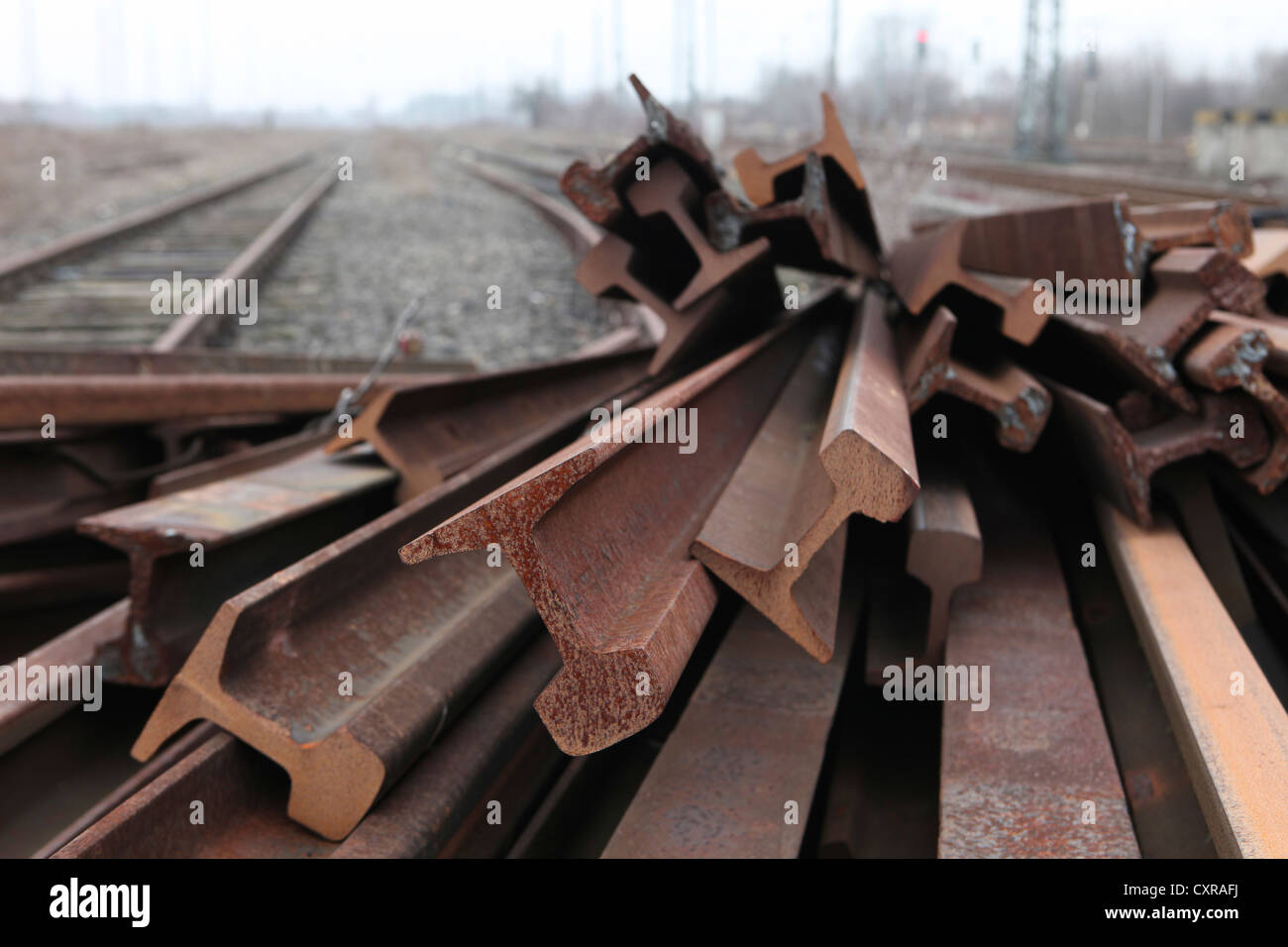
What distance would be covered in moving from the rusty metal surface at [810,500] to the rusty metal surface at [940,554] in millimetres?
345

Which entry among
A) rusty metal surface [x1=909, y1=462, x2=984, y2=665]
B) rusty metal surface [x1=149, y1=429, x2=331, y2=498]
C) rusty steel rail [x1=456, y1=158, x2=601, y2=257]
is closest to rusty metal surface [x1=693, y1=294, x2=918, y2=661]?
rusty metal surface [x1=909, y1=462, x2=984, y2=665]

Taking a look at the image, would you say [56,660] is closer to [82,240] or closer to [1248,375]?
[1248,375]

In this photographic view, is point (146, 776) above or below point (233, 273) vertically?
below

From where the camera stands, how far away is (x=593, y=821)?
246cm

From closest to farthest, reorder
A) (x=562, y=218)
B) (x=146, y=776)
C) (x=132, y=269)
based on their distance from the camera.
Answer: (x=146, y=776), (x=132, y=269), (x=562, y=218)

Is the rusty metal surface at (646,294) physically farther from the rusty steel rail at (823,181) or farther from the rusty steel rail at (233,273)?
the rusty steel rail at (233,273)

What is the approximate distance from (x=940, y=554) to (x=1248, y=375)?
929mm

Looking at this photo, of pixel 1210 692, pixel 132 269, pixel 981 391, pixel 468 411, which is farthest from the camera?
pixel 132 269

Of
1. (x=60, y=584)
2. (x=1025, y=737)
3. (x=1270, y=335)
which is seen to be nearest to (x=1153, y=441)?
(x=1270, y=335)

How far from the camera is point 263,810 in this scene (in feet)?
6.82

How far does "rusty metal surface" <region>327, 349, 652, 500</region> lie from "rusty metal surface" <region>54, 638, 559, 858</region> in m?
1.07

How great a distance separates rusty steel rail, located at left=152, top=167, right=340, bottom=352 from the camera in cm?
699

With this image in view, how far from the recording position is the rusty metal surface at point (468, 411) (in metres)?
3.07

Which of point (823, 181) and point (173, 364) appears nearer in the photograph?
point (823, 181)
